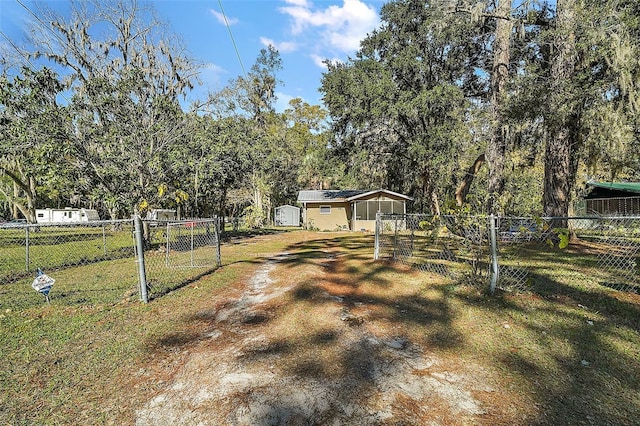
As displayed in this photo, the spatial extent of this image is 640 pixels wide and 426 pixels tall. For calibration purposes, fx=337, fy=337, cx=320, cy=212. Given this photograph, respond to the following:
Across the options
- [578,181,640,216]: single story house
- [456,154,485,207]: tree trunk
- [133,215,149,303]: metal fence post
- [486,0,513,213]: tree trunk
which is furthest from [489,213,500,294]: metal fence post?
[578,181,640,216]: single story house

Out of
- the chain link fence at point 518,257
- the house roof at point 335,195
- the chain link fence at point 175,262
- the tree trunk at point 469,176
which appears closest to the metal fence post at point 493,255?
the chain link fence at point 518,257

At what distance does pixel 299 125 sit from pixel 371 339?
3666 centimetres

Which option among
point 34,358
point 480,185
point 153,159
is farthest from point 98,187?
point 480,185

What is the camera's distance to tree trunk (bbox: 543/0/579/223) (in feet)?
26.7

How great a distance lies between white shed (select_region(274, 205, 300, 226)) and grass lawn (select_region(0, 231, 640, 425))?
27692mm

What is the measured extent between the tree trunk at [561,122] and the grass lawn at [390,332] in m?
4.93

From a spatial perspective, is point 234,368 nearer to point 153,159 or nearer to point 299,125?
point 153,159

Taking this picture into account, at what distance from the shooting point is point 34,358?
3281 millimetres

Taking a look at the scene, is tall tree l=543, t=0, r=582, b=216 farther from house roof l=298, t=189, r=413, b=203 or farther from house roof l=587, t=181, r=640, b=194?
house roof l=298, t=189, r=413, b=203

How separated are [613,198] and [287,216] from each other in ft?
80.7

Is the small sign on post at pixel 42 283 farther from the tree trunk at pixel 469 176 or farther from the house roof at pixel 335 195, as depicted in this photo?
the house roof at pixel 335 195

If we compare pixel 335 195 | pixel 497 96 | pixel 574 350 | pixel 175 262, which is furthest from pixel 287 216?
pixel 574 350

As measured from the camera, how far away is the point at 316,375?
288 cm

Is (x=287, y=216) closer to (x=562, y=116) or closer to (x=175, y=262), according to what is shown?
(x=175, y=262)
